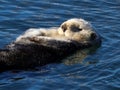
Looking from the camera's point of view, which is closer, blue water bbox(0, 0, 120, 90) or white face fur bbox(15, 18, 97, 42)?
blue water bbox(0, 0, 120, 90)

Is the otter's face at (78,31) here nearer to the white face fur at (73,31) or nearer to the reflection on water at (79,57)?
the white face fur at (73,31)

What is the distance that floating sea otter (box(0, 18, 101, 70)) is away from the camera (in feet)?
27.8

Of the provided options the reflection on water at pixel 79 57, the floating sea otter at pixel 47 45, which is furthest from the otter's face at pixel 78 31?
the reflection on water at pixel 79 57

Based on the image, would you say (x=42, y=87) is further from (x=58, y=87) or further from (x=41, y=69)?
(x=41, y=69)

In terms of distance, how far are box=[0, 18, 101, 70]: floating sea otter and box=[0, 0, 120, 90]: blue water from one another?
167 millimetres

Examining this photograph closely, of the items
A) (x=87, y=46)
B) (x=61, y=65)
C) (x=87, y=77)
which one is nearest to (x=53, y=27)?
(x=87, y=46)

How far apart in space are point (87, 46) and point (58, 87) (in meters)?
2.27

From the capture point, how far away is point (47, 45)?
913 centimetres

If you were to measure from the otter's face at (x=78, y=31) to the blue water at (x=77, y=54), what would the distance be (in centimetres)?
34

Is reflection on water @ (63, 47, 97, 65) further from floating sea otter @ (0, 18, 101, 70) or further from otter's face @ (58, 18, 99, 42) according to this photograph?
otter's face @ (58, 18, 99, 42)

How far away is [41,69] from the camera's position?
8633 mm

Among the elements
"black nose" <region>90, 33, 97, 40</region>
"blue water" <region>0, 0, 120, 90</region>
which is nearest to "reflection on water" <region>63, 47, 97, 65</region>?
"blue water" <region>0, 0, 120, 90</region>

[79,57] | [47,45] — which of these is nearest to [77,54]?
[79,57]

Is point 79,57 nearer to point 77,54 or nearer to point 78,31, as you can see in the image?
point 77,54
